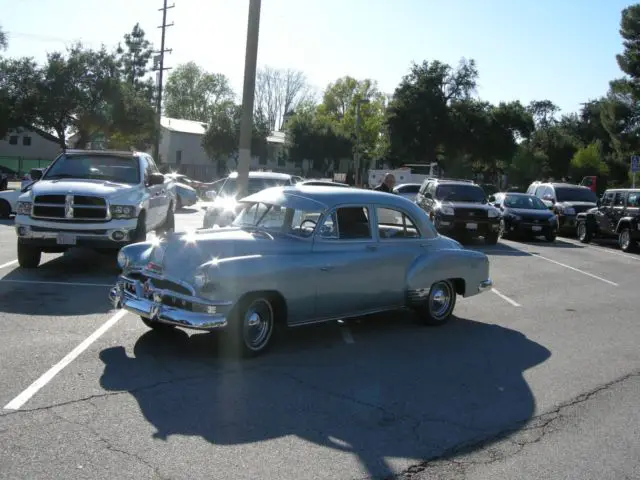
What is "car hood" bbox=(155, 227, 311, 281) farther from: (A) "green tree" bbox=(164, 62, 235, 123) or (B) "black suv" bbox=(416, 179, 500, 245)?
(A) "green tree" bbox=(164, 62, 235, 123)

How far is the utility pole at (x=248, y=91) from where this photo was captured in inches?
558

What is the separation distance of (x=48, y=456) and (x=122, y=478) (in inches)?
22.4

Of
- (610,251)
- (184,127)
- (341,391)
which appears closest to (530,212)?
(610,251)

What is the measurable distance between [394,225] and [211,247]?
102 inches

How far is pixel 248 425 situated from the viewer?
5.00 metres

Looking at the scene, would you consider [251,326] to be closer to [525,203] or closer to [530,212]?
[530,212]

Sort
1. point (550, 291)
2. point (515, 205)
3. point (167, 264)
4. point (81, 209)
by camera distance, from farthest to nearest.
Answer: point (515, 205), point (550, 291), point (81, 209), point (167, 264)

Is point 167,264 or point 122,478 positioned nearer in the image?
point 122,478

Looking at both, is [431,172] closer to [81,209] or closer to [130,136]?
[130,136]

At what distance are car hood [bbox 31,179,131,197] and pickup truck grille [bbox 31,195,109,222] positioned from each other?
0.07 metres

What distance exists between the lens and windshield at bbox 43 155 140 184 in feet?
39.5

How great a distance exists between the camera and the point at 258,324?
6.80m

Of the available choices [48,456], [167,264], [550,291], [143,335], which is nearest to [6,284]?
[143,335]

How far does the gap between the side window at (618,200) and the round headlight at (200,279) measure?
18163 mm
